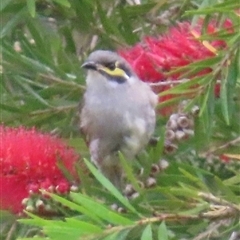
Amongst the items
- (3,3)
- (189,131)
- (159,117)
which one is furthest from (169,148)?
(3,3)

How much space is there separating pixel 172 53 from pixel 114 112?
0.32 m

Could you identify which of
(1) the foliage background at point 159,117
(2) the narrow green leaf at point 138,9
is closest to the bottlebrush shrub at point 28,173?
(1) the foliage background at point 159,117

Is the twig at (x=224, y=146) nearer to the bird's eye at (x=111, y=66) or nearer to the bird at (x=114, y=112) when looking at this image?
the bird at (x=114, y=112)

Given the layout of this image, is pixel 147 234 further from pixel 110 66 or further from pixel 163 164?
pixel 110 66

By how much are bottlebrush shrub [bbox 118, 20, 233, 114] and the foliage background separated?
3 cm

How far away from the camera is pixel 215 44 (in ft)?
3.52

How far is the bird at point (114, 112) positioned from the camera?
1.36 m

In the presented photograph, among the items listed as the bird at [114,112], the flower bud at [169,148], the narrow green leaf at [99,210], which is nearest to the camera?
the narrow green leaf at [99,210]

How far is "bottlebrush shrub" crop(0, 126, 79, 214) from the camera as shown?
3.53 feet

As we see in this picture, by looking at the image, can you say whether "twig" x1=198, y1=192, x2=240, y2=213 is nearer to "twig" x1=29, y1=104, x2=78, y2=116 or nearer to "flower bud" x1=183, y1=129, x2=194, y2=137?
"flower bud" x1=183, y1=129, x2=194, y2=137

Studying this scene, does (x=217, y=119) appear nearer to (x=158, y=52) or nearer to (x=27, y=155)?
(x=158, y=52)

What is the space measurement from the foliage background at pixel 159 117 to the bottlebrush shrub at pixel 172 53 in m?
0.03

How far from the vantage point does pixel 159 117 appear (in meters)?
1.40

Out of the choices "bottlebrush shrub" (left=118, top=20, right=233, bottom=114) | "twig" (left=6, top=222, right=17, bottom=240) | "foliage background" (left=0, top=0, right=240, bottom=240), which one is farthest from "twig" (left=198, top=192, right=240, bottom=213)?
"twig" (left=6, top=222, right=17, bottom=240)
